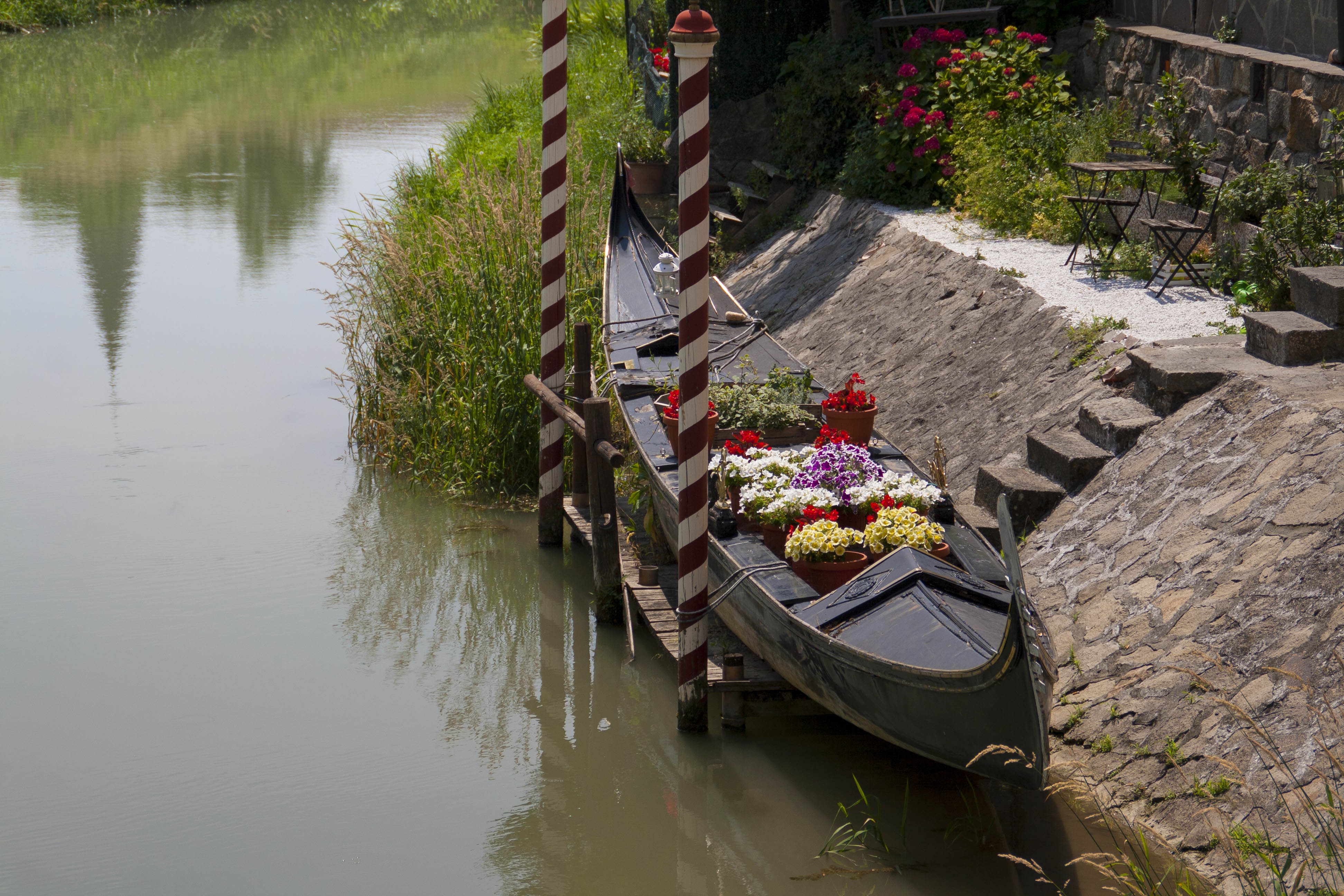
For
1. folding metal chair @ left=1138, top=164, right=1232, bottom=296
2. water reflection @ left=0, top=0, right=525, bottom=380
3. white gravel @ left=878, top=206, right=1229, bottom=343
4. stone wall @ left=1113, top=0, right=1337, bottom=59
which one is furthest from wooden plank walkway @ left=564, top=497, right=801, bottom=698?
water reflection @ left=0, top=0, right=525, bottom=380

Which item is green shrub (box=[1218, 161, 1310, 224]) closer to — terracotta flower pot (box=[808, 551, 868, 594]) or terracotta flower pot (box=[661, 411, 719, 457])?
terracotta flower pot (box=[661, 411, 719, 457])

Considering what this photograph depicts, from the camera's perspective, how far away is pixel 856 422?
5.95 meters

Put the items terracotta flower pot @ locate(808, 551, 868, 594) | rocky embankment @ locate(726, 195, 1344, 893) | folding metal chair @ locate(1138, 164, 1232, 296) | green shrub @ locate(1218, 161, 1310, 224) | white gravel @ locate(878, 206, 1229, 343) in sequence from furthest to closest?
folding metal chair @ locate(1138, 164, 1232, 296), green shrub @ locate(1218, 161, 1310, 224), white gravel @ locate(878, 206, 1229, 343), terracotta flower pot @ locate(808, 551, 868, 594), rocky embankment @ locate(726, 195, 1344, 893)

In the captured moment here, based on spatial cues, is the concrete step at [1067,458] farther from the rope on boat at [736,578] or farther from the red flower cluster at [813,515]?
the rope on boat at [736,578]

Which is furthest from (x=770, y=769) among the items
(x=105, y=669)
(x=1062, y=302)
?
(x=1062, y=302)

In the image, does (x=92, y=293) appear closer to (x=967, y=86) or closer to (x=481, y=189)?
(x=481, y=189)

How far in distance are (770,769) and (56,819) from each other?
2.97 m

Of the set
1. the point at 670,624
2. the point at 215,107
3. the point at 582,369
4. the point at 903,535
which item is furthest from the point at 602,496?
the point at 215,107

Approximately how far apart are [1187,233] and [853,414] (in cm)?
371

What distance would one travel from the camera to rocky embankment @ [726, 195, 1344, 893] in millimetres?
4051

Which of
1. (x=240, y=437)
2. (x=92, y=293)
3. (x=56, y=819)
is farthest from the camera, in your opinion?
(x=92, y=293)

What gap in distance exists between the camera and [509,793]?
523cm

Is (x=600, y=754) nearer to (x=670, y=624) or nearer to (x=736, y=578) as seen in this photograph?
(x=670, y=624)

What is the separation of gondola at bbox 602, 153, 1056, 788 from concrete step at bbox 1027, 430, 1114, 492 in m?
0.77
